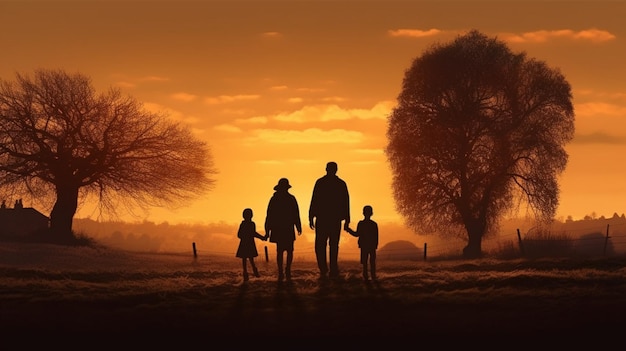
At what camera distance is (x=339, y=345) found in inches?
587

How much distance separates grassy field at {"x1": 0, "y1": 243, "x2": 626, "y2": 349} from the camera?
1586cm

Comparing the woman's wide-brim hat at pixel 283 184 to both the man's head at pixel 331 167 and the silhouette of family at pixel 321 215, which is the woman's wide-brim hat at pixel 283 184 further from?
the man's head at pixel 331 167

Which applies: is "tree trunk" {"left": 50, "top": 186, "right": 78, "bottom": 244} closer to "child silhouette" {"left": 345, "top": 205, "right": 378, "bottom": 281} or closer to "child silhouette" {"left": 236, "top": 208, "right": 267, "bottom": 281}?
"child silhouette" {"left": 236, "top": 208, "right": 267, "bottom": 281}

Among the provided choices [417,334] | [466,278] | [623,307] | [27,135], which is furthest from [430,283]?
[27,135]

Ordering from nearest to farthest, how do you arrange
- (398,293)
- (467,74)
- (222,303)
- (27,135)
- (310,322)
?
1. (310,322)
2. (222,303)
3. (398,293)
4. (467,74)
5. (27,135)

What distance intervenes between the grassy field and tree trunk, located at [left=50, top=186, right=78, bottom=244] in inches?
1343

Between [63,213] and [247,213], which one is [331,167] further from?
[63,213]

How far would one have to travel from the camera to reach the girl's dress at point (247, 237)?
24766mm

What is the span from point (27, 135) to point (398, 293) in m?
42.9

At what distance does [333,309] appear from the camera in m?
18.2

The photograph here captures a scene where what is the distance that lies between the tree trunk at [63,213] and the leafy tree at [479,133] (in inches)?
912

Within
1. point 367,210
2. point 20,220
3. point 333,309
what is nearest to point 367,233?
point 367,210

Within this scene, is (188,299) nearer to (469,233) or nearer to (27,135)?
(469,233)

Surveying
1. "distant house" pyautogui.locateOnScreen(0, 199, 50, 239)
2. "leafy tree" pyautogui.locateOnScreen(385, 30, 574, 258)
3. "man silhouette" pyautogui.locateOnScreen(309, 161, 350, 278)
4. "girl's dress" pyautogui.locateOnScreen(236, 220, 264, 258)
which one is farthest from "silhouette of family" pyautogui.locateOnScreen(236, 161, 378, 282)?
"distant house" pyautogui.locateOnScreen(0, 199, 50, 239)
